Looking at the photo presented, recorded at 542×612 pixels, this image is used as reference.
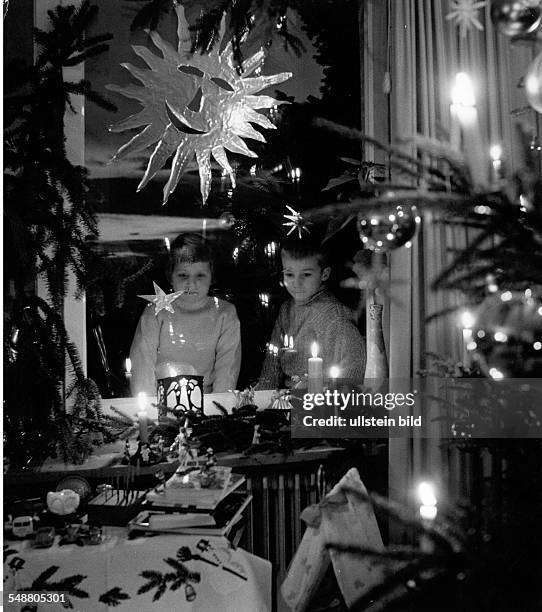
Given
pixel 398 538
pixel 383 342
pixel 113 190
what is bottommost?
pixel 398 538

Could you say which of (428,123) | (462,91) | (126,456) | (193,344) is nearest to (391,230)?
(462,91)

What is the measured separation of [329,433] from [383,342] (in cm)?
43

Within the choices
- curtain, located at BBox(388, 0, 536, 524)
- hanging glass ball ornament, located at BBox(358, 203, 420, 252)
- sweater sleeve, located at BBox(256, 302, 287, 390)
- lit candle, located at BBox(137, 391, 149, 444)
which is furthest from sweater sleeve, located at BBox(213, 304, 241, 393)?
hanging glass ball ornament, located at BBox(358, 203, 420, 252)

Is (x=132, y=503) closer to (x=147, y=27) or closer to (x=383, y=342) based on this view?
(x=383, y=342)

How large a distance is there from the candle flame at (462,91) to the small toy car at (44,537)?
1813 mm

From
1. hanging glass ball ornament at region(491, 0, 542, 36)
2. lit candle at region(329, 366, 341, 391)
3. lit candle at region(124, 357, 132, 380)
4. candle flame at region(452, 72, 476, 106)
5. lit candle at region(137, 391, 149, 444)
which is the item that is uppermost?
candle flame at region(452, 72, 476, 106)

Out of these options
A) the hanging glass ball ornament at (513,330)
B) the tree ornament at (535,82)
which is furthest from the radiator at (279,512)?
the tree ornament at (535,82)

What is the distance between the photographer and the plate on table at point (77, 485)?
2.14m

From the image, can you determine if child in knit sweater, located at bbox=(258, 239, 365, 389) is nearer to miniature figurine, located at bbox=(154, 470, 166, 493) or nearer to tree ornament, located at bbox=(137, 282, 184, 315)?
tree ornament, located at bbox=(137, 282, 184, 315)

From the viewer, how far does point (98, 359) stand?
97.3 inches

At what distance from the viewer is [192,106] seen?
97.0 inches

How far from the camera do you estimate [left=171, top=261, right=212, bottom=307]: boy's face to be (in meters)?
2.52

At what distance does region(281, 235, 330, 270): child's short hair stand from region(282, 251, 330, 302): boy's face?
0.04 ft

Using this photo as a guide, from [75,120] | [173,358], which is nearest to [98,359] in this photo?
[173,358]
